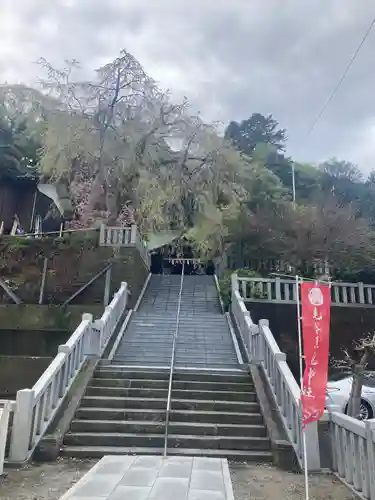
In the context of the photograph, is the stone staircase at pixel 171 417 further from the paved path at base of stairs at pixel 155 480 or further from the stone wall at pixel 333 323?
the stone wall at pixel 333 323

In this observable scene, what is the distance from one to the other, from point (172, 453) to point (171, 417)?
80cm

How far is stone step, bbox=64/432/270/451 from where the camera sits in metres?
5.36

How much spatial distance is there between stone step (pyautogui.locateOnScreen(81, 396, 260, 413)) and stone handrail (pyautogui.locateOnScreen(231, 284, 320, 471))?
496 mm

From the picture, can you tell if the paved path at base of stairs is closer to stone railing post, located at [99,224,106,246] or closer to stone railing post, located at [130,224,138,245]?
stone railing post, located at [130,224,138,245]

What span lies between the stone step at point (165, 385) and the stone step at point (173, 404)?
1.39ft

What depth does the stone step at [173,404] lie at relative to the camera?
614cm

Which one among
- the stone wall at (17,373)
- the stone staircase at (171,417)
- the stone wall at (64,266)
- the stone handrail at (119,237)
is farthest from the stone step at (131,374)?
the stone handrail at (119,237)

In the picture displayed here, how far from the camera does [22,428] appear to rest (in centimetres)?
473

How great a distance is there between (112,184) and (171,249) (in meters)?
6.61

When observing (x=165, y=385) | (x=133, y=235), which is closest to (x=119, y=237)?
(x=133, y=235)

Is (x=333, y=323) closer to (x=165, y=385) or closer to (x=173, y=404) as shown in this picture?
(x=165, y=385)

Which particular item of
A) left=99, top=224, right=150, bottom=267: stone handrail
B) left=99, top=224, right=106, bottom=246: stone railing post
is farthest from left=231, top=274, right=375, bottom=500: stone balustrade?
left=99, top=224, right=106, bottom=246: stone railing post

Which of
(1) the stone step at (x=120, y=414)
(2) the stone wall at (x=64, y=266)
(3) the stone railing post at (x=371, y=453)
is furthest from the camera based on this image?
(2) the stone wall at (x=64, y=266)

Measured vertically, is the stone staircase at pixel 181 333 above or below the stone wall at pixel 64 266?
below
